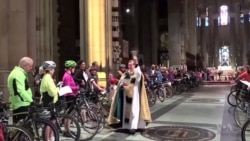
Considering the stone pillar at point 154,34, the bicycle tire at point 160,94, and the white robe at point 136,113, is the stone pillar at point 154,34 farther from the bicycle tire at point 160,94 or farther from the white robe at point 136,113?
the white robe at point 136,113

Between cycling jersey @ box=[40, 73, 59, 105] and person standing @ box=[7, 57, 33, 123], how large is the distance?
0.74 m

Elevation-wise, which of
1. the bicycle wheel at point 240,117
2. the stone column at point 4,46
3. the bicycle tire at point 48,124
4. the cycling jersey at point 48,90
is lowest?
the bicycle wheel at point 240,117

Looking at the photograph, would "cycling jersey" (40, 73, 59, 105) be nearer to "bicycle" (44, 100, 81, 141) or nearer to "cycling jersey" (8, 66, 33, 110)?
"bicycle" (44, 100, 81, 141)

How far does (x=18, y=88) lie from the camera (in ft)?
22.4

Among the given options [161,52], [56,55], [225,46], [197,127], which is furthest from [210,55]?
[197,127]

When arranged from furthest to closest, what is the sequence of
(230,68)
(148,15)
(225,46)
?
(225,46)
(230,68)
(148,15)

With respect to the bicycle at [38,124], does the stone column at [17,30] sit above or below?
above

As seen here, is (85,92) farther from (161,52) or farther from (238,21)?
(238,21)

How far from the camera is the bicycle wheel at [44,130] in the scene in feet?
23.3

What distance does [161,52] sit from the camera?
1816 inches

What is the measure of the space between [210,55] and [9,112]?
219 feet

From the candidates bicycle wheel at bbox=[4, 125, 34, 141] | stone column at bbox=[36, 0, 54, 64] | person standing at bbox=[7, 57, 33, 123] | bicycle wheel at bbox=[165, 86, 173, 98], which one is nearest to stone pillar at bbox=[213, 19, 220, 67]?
bicycle wheel at bbox=[165, 86, 173, 98]

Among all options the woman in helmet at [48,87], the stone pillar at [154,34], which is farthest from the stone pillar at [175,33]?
the woman in helmet at [48,87]

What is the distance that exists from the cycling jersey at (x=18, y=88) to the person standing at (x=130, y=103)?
3759 millimetres
